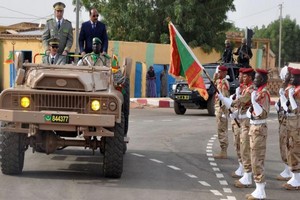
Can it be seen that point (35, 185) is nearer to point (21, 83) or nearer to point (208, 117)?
point (21, 83)

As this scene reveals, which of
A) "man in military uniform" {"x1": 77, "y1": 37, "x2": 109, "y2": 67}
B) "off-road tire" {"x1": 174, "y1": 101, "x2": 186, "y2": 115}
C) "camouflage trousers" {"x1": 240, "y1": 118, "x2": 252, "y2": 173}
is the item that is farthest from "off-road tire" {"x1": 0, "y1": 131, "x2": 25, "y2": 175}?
"off-road tire" {"x1": 174, "y1": 101, "x2": 186, "y2": 115}

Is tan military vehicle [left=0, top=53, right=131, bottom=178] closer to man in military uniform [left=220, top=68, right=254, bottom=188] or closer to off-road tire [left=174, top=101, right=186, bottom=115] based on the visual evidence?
man in military uniform [left=220, top=68, right=254, bottom=188]

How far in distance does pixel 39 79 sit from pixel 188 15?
1142 inches

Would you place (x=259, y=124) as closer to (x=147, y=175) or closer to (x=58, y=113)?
(x=147, y=175)

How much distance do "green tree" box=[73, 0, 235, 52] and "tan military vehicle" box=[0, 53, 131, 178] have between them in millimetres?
27948

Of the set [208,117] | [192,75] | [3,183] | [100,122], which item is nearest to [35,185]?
[3,183]

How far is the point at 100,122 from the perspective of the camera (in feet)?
31.3

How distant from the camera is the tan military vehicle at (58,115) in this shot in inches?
377

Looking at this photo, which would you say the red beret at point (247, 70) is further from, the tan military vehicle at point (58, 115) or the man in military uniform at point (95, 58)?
the man in military uniform at point (95, 58)

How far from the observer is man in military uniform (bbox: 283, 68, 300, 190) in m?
10.1

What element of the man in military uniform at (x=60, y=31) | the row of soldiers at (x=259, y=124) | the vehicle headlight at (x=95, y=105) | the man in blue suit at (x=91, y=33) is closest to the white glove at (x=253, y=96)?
the row of soldiers at (x=259, y=124)

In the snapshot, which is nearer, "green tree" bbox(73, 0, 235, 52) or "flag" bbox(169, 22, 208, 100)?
"flag" bbox(169, 22, 208, 100)

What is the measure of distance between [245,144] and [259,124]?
2.50 ft

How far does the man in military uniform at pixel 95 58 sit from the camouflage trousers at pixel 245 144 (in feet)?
9.09
